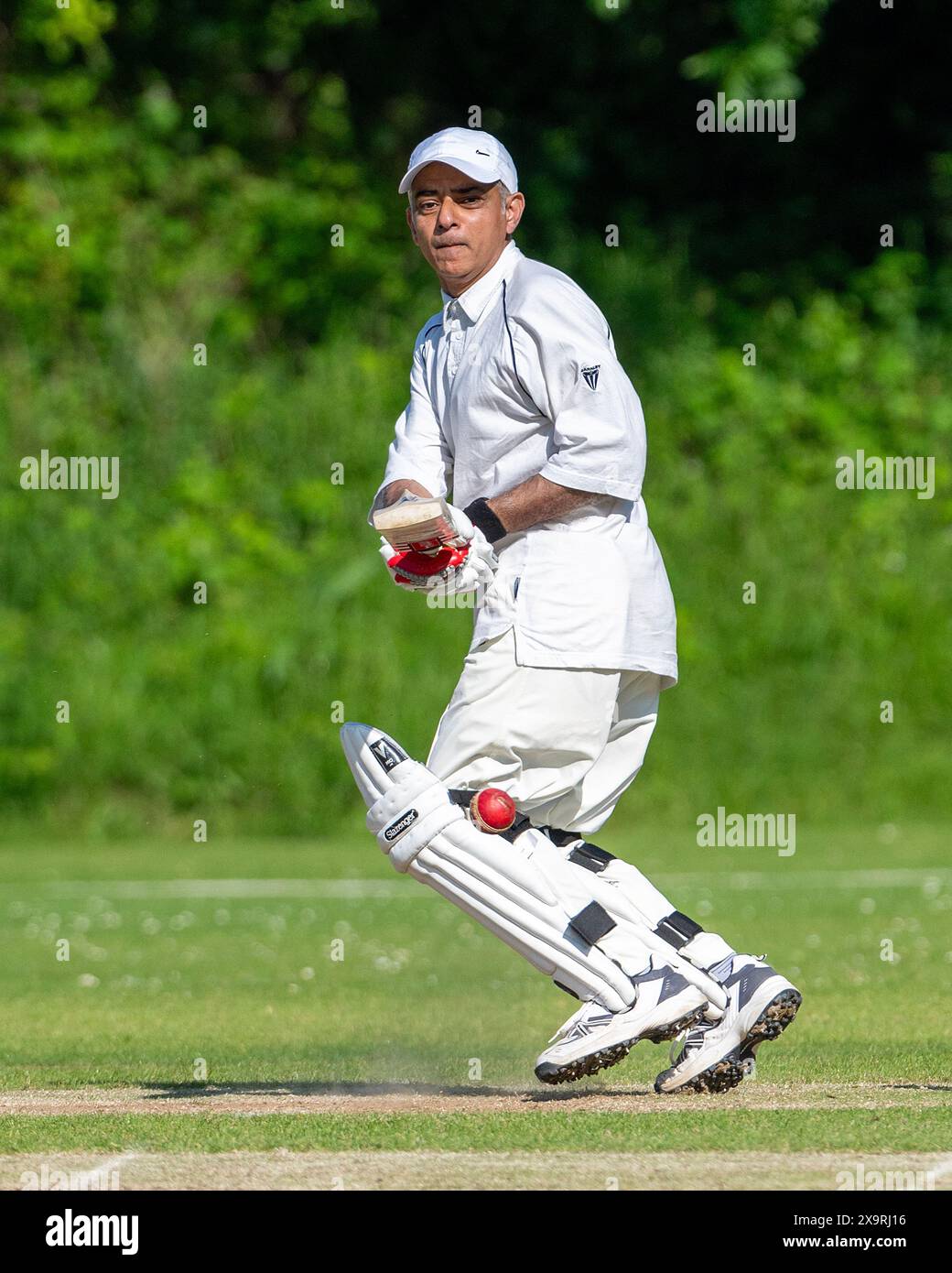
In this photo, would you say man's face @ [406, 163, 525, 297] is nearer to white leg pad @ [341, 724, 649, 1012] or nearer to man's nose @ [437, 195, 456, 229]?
man's nose @ [437, 195, 456, 229]

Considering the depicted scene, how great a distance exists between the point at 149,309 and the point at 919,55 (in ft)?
28.7

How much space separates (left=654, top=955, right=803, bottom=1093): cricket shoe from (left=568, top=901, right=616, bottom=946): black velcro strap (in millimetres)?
404

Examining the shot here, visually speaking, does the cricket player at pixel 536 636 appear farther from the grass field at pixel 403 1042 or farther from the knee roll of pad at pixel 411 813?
the grass field at pixel 403 1042

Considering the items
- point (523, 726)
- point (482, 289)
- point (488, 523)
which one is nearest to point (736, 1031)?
point (523, 726)

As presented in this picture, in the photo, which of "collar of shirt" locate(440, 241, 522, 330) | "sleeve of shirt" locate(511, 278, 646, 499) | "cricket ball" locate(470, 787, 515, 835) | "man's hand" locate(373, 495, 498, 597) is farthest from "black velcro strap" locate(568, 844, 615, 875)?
"collar of shirt" locate(440, 241, 522, 330)

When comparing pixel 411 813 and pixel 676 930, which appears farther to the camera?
pixel 676 930

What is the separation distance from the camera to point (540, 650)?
5.46m

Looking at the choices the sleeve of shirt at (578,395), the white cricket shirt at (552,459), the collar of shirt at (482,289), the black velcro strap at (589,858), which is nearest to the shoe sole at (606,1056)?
the black velcro strap at (589,858)

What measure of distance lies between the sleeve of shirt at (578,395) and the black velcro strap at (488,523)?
0.57 feet

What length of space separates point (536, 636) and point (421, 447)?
0.67 meters

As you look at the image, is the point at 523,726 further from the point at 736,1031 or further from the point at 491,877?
the point at 736,1031

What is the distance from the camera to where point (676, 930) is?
5812 mm

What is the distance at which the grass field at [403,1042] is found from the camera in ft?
15.2

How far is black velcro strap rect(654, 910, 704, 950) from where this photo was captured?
19.0 feet
